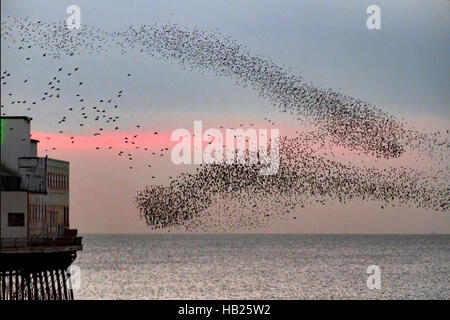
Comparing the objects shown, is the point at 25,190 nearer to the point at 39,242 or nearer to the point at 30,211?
the point at 30,211

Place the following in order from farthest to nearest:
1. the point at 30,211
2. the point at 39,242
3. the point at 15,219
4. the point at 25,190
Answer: the point at 25,190
the point at 30,211
the point at 39,242
the point at 15,219

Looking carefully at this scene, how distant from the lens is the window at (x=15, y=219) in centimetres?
5622

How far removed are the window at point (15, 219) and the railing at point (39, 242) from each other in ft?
3.09

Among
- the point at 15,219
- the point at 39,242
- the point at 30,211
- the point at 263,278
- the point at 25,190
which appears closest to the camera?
the point at 15,219

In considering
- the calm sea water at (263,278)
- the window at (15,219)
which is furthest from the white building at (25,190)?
the calm sea water at (263,278)

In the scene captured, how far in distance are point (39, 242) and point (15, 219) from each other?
1.64m

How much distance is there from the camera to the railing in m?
54.9

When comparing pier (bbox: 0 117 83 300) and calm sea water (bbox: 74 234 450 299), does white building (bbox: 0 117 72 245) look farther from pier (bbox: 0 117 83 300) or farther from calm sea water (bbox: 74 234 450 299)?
calm sea water (bbox: 74 234 450 299)

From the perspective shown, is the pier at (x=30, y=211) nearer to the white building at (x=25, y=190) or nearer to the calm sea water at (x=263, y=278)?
the white building at (x=25, y=190)

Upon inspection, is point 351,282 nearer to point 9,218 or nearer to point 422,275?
point 422,275

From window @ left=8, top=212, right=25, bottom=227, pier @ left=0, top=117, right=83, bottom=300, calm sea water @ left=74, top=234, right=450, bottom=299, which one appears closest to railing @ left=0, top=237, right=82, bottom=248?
pier @ left=0, top=117, right=83, bottom=300

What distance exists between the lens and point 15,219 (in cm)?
5634

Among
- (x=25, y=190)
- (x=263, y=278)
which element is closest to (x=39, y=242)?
(x=25, y=190)
